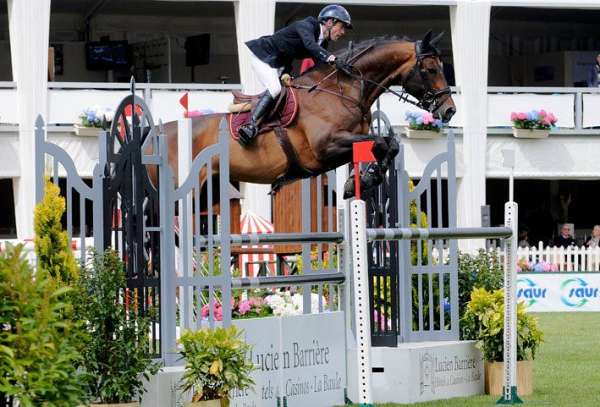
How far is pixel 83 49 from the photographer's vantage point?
104 feet

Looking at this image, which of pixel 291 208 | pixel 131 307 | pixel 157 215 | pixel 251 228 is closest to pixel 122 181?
pixel 157 215

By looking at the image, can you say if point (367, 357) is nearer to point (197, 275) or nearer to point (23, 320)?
point (197, 275)

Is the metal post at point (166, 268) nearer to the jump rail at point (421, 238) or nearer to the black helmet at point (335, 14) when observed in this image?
the jump rail at point (421, 238)

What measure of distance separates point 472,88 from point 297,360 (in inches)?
754

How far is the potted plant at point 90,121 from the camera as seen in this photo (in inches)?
1009

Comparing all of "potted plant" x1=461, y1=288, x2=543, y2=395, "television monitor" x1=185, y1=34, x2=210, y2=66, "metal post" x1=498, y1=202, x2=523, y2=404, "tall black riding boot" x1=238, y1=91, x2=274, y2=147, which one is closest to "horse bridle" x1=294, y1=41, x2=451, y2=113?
"tall black riding boot" x1=238, y1=91, x2=274, y2=147

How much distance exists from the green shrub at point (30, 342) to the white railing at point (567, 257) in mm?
21059

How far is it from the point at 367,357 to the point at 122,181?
192cm

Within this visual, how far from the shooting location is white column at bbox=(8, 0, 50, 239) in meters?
25.6

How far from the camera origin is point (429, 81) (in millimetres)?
12844

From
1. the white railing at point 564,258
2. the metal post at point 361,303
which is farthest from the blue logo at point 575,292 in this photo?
the metal post at point 361,303

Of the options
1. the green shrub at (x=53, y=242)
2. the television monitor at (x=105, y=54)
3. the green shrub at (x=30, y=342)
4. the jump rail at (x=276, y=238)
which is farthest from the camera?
the television monitor at (x=105, y=54)

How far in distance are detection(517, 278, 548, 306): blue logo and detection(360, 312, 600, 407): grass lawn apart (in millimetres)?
2529

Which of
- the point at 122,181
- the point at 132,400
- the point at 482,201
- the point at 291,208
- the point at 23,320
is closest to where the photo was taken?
the point at 23,320
